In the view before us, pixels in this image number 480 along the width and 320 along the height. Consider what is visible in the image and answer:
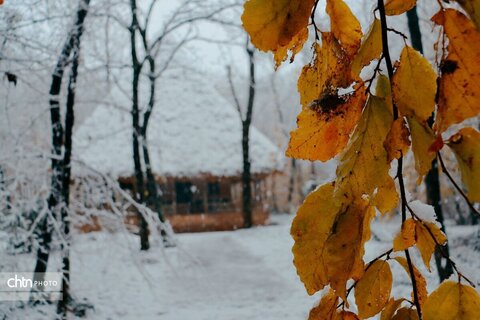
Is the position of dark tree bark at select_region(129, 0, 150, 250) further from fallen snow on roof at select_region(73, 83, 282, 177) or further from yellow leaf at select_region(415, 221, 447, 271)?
yellow leaf at select_region(415, 221, 447, 271)

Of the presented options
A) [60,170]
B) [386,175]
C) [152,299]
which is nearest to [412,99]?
[386,175]

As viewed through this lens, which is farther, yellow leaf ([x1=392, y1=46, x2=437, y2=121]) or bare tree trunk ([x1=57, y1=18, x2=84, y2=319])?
bare tree trunk ([x1=57, y1=18, x2=84, y2=319])

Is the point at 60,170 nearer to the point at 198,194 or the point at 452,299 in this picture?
the point at 452,299

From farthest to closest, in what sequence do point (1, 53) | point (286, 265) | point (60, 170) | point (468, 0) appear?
1. point (286, 265)
2. point (60, 170)
3. point (1, 53)
4. point (468, 0)

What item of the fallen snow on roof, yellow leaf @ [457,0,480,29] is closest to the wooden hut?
the fallen snow on roof

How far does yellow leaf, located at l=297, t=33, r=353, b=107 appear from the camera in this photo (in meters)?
0.49

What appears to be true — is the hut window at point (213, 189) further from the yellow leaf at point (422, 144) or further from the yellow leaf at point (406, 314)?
the yellow leaf at point (422, 144)

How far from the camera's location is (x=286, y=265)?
8891mm

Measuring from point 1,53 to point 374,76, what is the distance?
420 cm

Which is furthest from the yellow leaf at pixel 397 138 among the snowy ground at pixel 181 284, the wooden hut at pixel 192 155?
the wooden hut at pixel 192 155

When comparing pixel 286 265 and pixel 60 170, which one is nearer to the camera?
pixel 60 170

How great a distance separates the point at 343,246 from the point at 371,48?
0.68 feet

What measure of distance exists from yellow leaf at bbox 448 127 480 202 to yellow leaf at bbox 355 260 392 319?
20 centimetres

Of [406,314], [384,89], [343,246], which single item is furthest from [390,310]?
[384,89]
